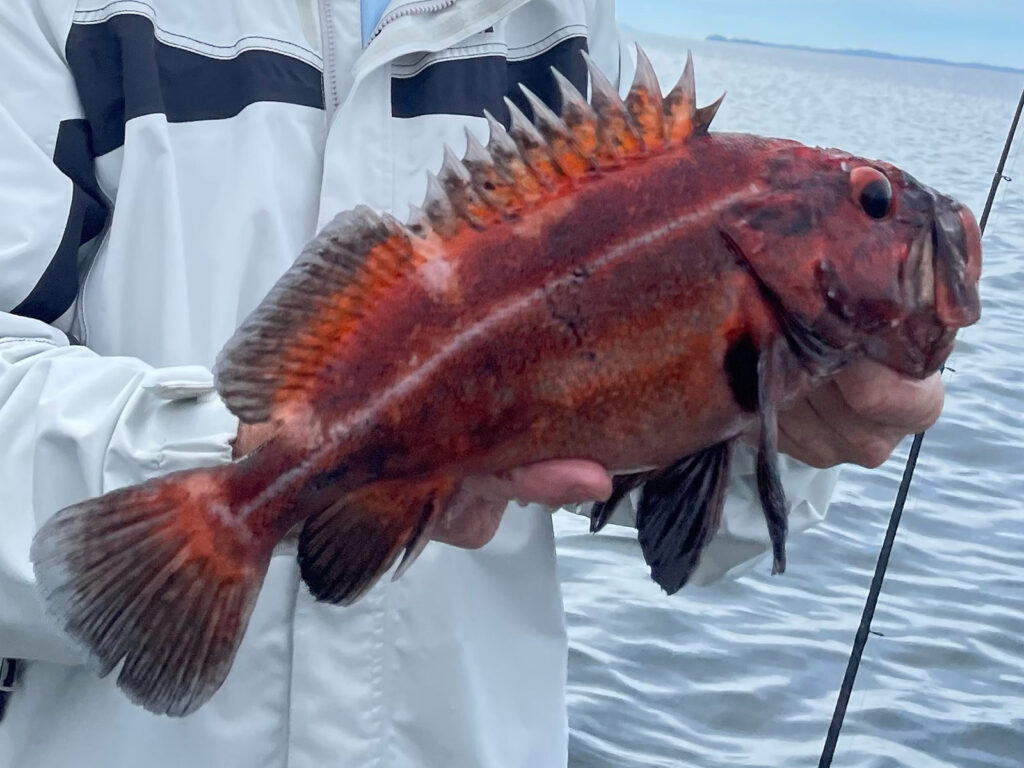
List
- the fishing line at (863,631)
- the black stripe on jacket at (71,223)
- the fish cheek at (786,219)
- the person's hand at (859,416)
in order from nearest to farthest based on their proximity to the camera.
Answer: the fish cheek at (786,219) < the person's hand at (859,416) < the black stripe on jacket at (71,223) < the fishing line at (863,631)

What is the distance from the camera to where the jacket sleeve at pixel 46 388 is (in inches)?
62.1

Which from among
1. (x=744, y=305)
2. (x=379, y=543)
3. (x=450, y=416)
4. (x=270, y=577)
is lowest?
(x=270, y=577)

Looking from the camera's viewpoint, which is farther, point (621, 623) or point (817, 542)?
point (817, 542)

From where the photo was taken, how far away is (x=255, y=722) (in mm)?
1756

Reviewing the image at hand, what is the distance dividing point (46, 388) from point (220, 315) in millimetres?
305

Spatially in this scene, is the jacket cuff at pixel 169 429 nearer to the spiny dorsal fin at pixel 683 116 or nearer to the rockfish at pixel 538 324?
the rockfish at pixel 538 324

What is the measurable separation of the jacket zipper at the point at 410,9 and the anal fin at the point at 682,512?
3.06 feet

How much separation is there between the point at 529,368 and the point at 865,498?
16.1ft

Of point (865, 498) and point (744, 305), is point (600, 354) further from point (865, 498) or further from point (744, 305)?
point (865, 498)

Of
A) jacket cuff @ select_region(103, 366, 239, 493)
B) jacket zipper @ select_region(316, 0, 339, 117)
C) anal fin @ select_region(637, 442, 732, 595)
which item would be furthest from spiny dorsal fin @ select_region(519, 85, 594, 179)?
jacket zipper @ select_region(316, 0, 339, 117)

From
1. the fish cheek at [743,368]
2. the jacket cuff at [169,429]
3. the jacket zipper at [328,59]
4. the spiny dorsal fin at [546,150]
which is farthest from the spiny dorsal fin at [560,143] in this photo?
the jacket zipper at [328,59]

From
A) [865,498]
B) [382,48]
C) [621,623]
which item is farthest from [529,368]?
[865,498]

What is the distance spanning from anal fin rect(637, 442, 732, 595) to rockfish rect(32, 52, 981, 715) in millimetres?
73

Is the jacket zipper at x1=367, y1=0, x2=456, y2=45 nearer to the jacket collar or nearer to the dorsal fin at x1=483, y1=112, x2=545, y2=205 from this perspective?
the jacket collar
